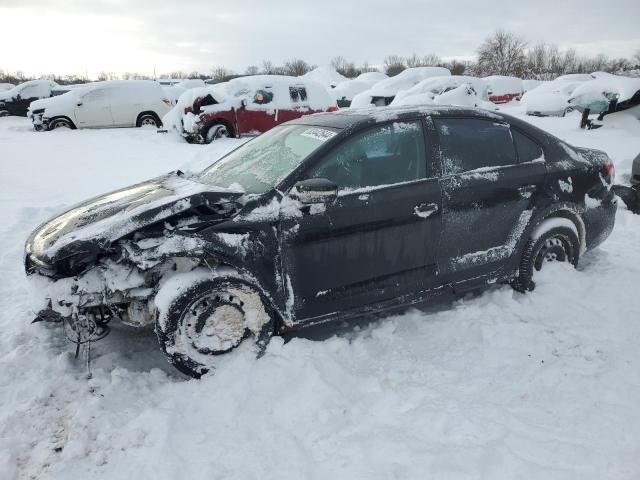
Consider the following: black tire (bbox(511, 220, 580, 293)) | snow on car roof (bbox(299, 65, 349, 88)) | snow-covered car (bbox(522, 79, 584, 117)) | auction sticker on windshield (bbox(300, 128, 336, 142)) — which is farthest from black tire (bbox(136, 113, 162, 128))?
snow on car roof (bbox(299, 65, 349, 88))

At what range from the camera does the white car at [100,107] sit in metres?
14.1

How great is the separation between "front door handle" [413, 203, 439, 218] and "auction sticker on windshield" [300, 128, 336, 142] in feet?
2.58

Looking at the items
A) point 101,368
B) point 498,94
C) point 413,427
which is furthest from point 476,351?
point 498,94

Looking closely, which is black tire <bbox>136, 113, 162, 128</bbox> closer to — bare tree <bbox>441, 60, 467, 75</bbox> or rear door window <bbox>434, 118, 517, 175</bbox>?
rear door window <bbox>434, 118, 517, 175</bbox>

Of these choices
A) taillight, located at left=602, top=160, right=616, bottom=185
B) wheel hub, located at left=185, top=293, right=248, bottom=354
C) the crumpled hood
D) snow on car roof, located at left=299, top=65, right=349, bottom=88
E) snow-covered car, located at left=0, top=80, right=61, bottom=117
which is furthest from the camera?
snow on car roof, located at left=299, top=65, right=349, bottom=88

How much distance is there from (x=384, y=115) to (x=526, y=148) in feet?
4.33

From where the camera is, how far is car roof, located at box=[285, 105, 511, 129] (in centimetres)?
336

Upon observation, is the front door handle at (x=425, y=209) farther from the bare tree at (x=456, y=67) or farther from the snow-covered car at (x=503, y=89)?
the bare tree at (x=456, y=67)

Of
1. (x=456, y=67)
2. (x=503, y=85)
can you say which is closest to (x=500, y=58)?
(x=456, y=67)

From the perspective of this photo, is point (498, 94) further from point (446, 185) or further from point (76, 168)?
point (446, 185)

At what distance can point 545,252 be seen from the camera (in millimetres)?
3984

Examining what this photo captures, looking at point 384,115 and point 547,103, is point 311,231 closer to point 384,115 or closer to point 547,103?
point 384,115

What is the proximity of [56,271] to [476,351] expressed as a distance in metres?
2.79

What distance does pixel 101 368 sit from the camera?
3.04m
